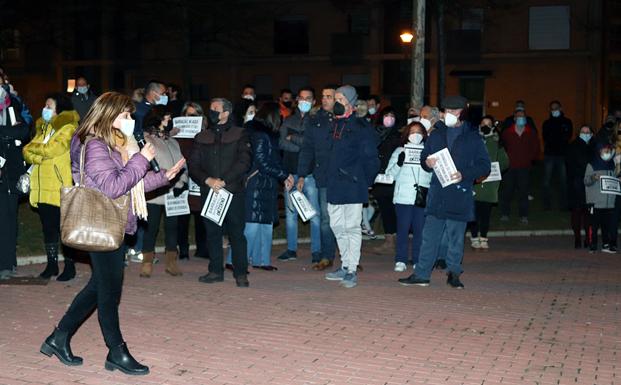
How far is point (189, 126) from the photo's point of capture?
1259cm

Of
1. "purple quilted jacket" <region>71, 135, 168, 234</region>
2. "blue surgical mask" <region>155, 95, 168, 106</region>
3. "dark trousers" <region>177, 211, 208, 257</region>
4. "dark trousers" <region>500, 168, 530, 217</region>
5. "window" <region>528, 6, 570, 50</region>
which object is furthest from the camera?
"window" <region>528, 6, 570, 50</region>

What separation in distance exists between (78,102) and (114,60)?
4333 cm

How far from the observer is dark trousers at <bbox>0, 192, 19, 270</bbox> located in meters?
11.7

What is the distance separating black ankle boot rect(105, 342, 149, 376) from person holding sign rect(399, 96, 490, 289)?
4.93 meters

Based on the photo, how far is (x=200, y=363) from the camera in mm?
7918

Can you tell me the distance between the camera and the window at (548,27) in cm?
4753

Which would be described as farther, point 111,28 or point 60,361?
point 111,28

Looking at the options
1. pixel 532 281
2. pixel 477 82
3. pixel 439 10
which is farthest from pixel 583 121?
pixel 532 281

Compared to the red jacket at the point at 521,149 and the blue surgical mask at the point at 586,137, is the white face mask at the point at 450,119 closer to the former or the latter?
the blue surgical mask at the point at 586,137

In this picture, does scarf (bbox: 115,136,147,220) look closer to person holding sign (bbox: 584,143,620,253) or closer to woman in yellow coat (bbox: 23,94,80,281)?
woman in yellow coat (bbox: 23,94,80,281)

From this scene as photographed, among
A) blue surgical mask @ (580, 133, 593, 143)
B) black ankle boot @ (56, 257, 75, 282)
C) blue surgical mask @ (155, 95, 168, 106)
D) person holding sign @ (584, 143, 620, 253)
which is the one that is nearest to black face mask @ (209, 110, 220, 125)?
blue surgical mask @ (155, 95, 168, 106)

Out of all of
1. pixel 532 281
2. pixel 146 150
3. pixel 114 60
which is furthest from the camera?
pixel 114 60

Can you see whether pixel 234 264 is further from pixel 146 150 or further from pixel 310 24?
pixel 310 24

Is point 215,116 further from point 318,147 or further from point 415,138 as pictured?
point 415,138
